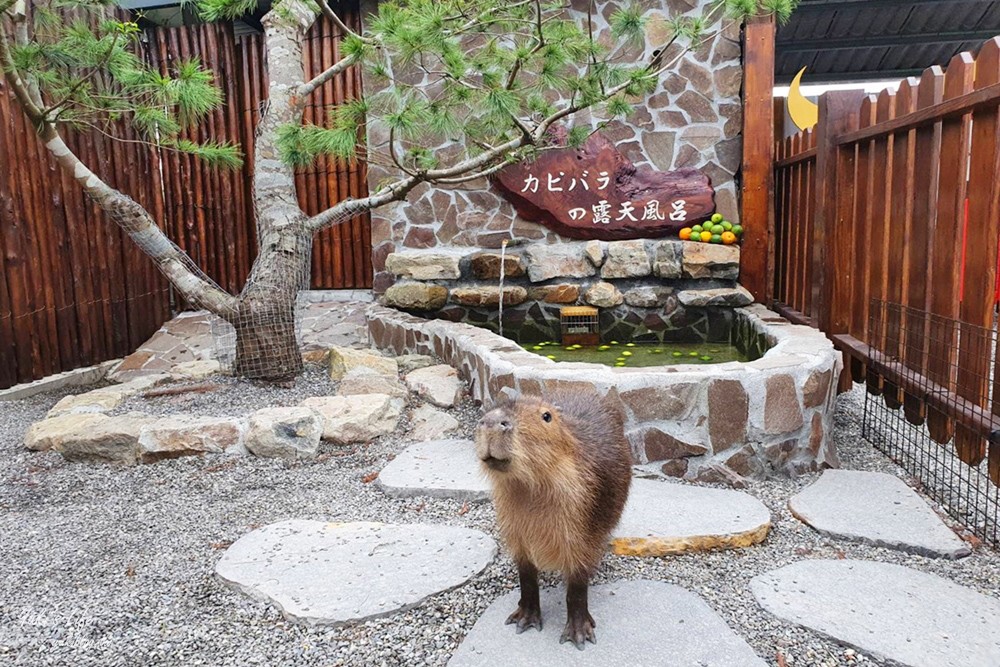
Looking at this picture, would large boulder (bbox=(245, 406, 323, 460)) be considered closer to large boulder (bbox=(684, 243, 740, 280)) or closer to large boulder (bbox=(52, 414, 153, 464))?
large boulder (bbox=(52, 414, 153, 464))

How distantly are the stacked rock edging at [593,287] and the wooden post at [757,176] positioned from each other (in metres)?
0.30

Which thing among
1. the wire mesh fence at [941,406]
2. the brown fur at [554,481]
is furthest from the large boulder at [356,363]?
the wire mesh fence at [941,406]

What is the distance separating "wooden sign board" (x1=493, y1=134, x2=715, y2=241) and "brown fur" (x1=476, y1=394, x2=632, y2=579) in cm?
393

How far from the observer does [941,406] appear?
272 centimetres

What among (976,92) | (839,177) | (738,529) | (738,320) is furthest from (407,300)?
(976,92)

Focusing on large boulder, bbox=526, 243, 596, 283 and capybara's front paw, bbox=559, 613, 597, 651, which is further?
large boulder, bbox=526, 243, 596, 283

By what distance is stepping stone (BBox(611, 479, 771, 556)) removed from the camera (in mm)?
A: 2289

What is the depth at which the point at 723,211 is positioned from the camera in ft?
18.3

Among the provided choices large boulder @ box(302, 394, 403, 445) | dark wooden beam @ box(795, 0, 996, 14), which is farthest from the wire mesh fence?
dark wooden beam @ box(795, 0, 996, 14)

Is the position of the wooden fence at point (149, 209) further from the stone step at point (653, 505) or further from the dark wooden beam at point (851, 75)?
the dark wooden beam at point (851, 75)

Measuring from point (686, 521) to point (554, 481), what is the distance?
1.02m

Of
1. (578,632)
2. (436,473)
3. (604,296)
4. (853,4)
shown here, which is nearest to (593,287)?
(604,296)

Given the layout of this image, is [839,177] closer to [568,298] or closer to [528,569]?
[568,298]

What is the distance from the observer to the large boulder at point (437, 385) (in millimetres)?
3846
